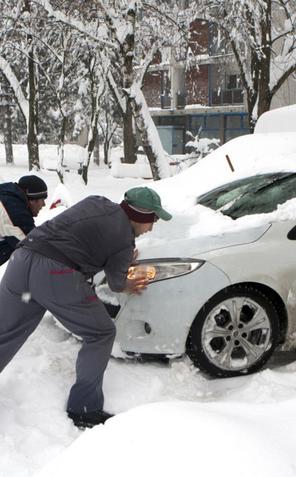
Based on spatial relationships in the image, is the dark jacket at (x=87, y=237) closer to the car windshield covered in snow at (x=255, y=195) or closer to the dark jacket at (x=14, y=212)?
the dark jacket at (x=14, y=212)

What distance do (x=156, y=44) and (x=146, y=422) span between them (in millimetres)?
14773

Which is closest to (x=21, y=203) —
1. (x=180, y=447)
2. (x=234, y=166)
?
(x=180, y=447)

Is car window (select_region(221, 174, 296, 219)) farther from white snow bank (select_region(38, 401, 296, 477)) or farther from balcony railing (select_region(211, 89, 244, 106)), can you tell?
balcony railing (select_region(211, 89, 244, 106))

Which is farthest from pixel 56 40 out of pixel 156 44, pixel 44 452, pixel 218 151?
pixel 44 452

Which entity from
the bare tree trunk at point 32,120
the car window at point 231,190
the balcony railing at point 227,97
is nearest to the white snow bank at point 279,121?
the car window at point 231,190

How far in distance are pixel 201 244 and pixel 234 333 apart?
2.09ft

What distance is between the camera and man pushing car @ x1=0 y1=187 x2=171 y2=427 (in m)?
2.86

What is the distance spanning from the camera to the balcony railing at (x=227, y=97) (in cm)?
3272

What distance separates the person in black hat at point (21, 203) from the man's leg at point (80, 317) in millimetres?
1113

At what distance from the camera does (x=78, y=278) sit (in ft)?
9.52

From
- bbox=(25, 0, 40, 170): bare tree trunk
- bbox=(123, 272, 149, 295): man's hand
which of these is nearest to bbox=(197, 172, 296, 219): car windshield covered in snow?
bbox=(123, 272, 149, 295): man's hand

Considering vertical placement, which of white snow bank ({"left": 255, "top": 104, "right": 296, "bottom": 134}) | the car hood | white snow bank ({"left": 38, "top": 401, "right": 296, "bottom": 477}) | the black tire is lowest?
the black tire

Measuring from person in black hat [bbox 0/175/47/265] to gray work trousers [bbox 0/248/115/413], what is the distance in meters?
0.97

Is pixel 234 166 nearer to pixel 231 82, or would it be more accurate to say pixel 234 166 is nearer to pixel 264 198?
pixel 264 198
